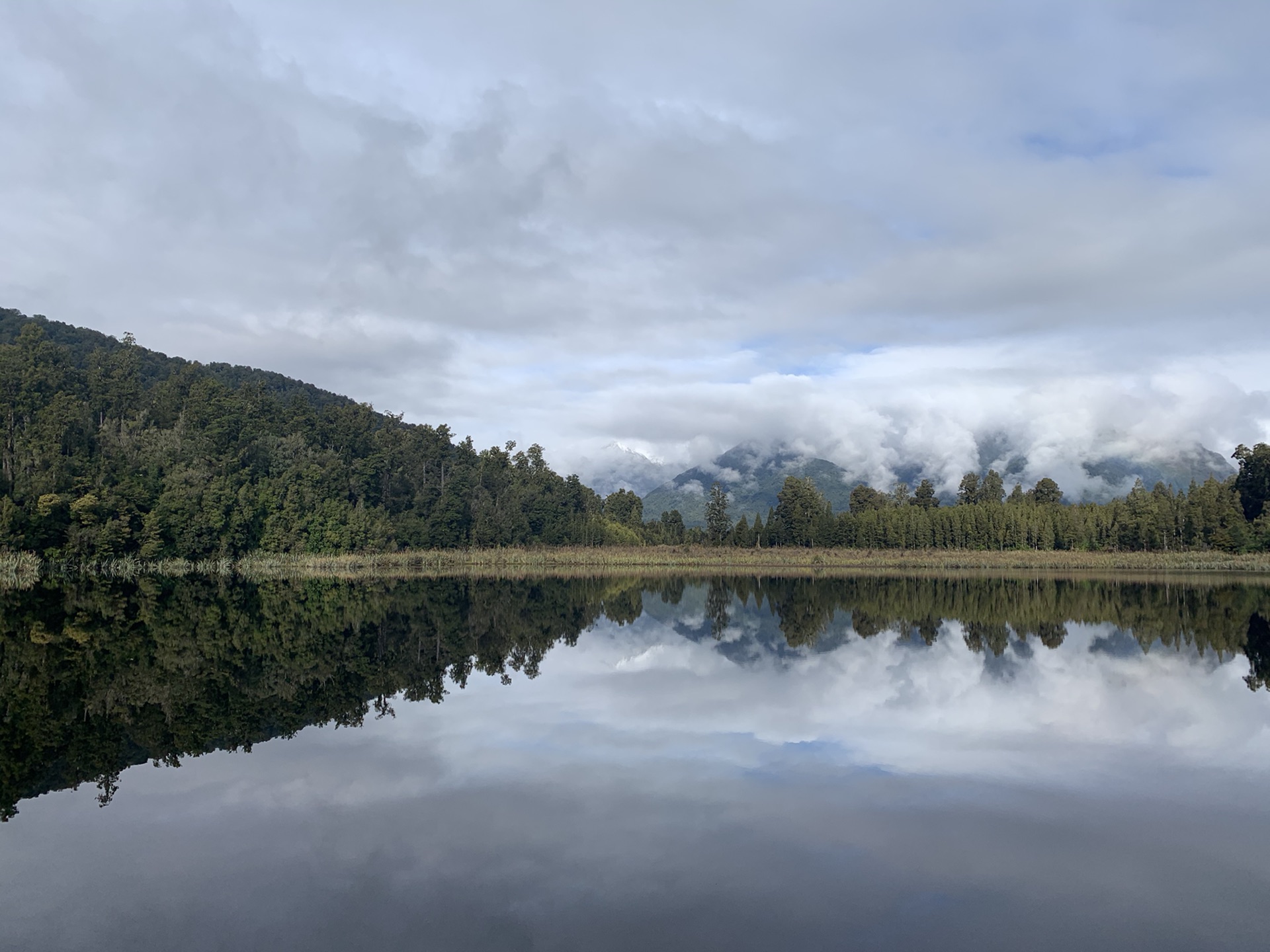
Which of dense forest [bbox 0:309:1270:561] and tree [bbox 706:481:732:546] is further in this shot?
tree [bbox 706:481:732:546]

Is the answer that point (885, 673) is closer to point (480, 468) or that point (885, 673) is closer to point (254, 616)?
point (254, 616)

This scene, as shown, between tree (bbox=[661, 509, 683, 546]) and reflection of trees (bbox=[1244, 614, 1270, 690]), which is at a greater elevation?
tree (bbox=[661, 509, 683, 546])

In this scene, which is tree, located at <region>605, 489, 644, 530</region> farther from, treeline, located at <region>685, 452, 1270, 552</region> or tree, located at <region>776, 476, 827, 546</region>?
tree, located at <region>776, 476, 827, 546</region>

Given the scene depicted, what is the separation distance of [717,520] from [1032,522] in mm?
36307

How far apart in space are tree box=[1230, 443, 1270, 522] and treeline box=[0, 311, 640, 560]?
68066mm

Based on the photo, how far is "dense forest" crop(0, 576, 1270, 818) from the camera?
1236 cm

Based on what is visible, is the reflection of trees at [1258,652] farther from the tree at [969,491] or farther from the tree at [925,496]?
the tree at [969,491]

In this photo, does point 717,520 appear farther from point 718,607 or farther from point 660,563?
point 718,607

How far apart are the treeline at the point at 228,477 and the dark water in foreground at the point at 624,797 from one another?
42284mm

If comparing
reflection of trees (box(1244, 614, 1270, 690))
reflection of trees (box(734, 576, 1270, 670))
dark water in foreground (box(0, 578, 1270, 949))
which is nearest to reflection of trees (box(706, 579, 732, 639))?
reflection of trees (box(734, 576, 1270, 670))

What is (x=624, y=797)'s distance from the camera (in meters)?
9.53

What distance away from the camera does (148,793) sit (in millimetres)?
9516

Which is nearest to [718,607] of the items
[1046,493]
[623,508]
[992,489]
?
[623,508]

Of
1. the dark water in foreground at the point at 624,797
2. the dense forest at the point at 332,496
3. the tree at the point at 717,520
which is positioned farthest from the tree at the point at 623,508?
the dark water in foreground at the point at 624,797
